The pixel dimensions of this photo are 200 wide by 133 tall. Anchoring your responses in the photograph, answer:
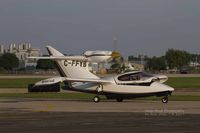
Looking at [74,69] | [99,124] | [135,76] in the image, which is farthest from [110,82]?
[99,124]

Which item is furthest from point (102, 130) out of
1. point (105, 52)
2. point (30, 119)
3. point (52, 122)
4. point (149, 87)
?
point (105, 52)

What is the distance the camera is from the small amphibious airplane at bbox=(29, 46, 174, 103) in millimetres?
31625

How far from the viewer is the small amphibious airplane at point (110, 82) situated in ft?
104

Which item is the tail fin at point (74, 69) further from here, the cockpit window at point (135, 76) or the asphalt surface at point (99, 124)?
the asphalt surface at point (99, 124)

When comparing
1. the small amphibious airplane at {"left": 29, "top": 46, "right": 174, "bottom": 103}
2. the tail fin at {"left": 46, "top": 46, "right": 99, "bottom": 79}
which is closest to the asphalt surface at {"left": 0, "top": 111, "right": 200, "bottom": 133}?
the small amphibious airplane at {"left": 29, "top": 46, "right": 174, "bottom": 103}

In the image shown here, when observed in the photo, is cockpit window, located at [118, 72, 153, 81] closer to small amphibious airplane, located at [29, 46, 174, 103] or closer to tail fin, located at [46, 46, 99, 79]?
small amphibious airplane, located at [29, 46, 174, 103]

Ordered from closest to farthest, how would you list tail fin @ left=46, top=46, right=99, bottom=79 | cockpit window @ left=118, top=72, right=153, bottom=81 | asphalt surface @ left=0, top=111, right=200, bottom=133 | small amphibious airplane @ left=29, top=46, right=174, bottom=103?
asphalt surface @ left=0, top=111, right=200, bottom=133 → small amphibious airplane @ left=29, top=46, right=174, bottom=103 → cockpit window @ left=118, top=72, right=153, bottom=81 → tail fin @ left=46, top=46, right=99, bottom=79

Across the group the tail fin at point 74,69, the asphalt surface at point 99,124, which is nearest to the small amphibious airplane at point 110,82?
the tail fin at point 74,69

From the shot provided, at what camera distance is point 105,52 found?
233 ft

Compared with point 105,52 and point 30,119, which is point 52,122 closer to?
point 30,119

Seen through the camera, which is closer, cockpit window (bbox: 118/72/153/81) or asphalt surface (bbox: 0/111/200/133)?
asphalt surface (bbox: 0/111/200/133)

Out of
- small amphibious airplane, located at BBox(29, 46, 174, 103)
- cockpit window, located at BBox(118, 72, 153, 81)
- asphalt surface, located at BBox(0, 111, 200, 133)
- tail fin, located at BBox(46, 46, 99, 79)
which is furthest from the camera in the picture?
tail fin, located at BBox(46, 46, 99, 79)

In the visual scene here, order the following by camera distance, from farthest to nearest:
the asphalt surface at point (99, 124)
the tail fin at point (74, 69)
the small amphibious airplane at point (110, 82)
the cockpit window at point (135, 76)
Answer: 1. the tail fin at point (74, 69)
2. the cockpit window at point (135, 76)
3. the small amphibious airplane at point (110, 82)
4. the asphalt surface at point (99, 124)

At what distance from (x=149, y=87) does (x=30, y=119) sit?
41.6 feet
